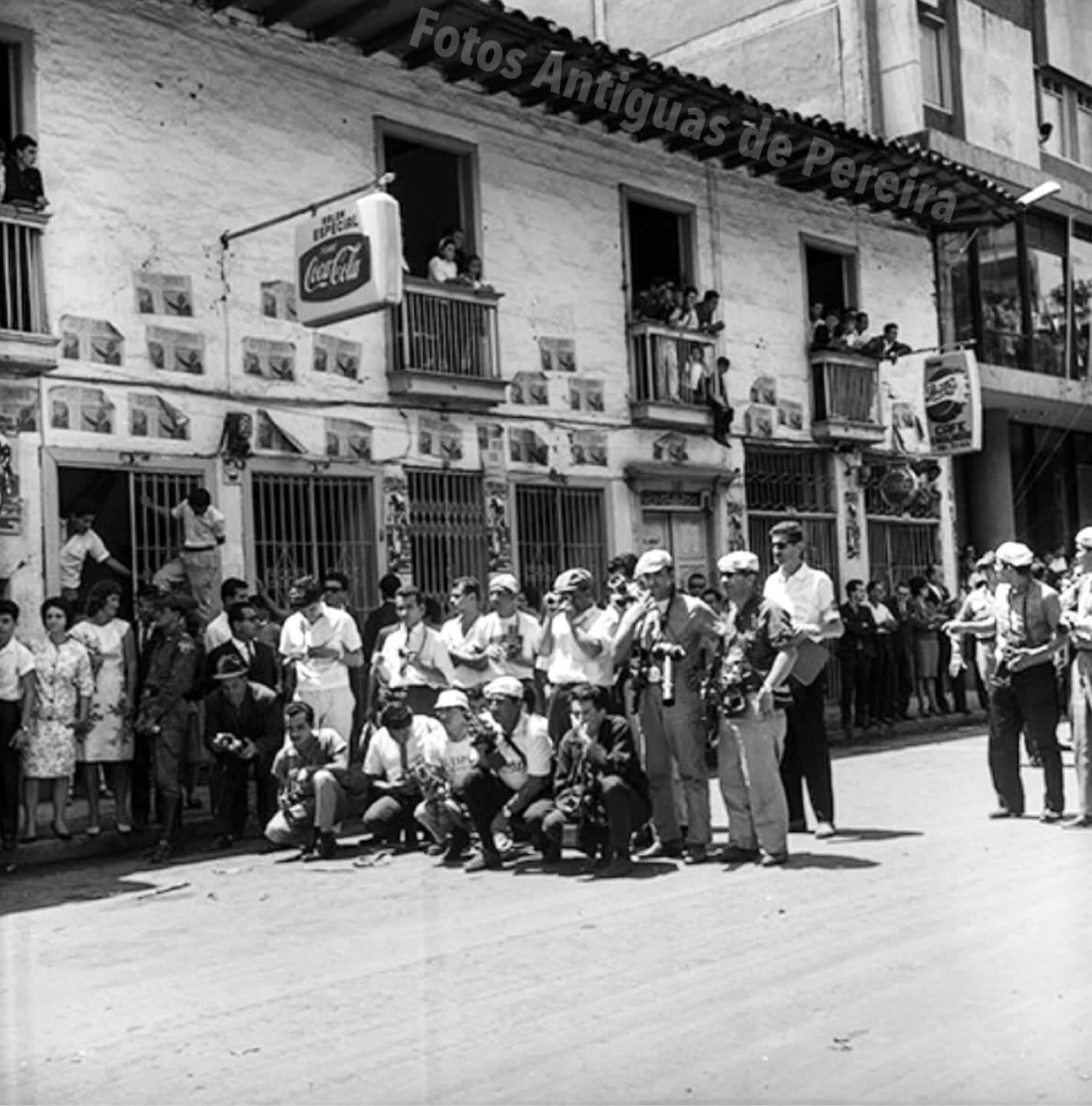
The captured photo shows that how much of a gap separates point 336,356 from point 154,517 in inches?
96.6

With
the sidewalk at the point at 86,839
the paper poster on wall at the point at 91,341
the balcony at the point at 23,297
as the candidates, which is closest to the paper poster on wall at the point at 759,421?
the paper poster on wall at the point at 91,341

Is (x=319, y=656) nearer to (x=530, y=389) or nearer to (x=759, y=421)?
(x=530, y=389)

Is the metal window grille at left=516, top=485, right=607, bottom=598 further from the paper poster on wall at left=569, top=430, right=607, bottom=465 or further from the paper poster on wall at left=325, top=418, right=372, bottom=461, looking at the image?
the paper poster on wall at left=325, top=418, right=372, bottom=461

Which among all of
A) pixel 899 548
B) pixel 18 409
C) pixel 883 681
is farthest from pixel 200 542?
pixel 899 548

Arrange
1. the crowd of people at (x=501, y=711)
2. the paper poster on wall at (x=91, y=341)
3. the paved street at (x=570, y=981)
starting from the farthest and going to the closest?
the paper poster on wall at (x=91, y=341), the crowd of people at (x=501, y=711), the paved street at (x=570, y=981)

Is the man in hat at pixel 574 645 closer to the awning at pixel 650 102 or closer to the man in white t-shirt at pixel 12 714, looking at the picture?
the man in white t-shirt at pixel 12 714

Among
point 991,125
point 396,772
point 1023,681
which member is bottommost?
point 396,772

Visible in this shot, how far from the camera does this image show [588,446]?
54.5 feet

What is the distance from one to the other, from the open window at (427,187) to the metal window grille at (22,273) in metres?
4.05

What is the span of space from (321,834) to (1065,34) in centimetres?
2127

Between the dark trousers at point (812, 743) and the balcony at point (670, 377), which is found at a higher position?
the balcony at point (670, 377)

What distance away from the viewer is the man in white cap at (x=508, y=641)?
36.1 feet

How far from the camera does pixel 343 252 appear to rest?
12.3m

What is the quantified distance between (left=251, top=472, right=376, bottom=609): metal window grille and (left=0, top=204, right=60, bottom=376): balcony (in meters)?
→ 2.35
